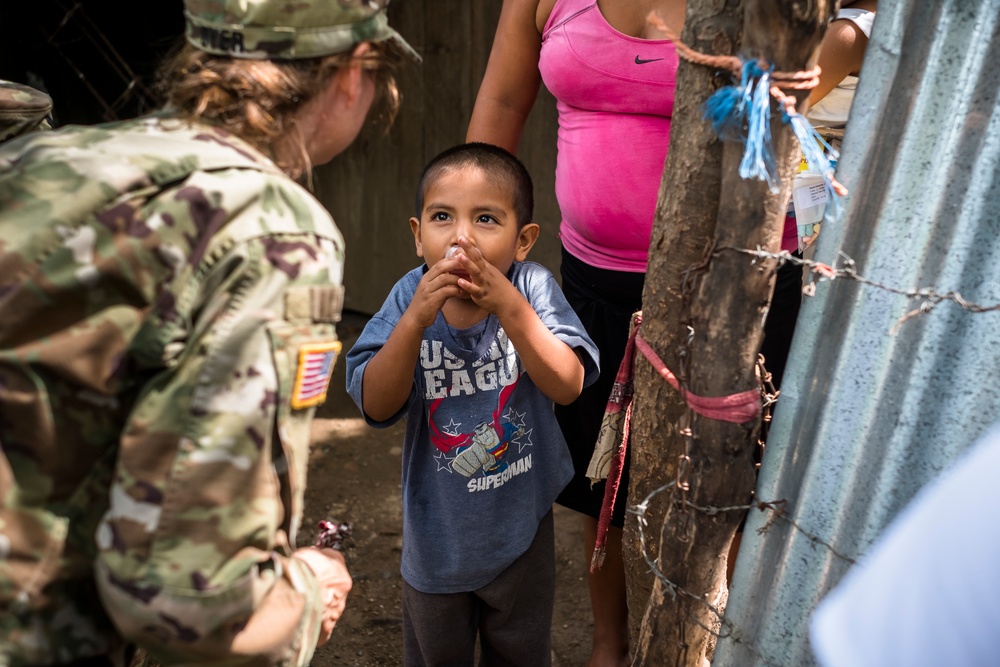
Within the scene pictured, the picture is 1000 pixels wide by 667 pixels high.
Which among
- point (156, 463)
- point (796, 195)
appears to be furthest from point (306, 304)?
point (796, 195)

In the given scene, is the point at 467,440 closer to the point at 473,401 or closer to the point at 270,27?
the point at 473,401

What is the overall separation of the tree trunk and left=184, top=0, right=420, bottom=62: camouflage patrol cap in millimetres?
598

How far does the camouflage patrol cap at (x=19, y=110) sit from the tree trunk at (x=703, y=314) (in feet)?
5.41

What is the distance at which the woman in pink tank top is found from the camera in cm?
210

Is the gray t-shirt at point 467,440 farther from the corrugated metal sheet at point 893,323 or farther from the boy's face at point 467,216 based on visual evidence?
the corrugated metal sheet at point 893,323

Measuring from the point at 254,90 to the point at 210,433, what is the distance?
1.53 feet

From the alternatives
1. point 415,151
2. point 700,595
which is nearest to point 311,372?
point 700,595

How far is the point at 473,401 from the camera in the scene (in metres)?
2.05

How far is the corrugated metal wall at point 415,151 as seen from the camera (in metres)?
4.54

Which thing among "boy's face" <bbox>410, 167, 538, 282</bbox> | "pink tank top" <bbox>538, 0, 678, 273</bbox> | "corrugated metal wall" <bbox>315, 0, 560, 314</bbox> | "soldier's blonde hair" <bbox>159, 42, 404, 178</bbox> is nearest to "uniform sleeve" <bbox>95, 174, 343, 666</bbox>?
"soldier's blonde hair" <bbox>159, 42, 404, 178</bbox>

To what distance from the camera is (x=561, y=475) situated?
7.22 ft

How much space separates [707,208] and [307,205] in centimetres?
71

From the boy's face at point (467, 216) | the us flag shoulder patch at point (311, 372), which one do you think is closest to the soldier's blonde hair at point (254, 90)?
the us flag shoulder patch at point (311, 372)

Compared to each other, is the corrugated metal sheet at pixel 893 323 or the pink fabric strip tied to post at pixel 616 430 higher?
the corrugated metal sheet at pixel 893 323
